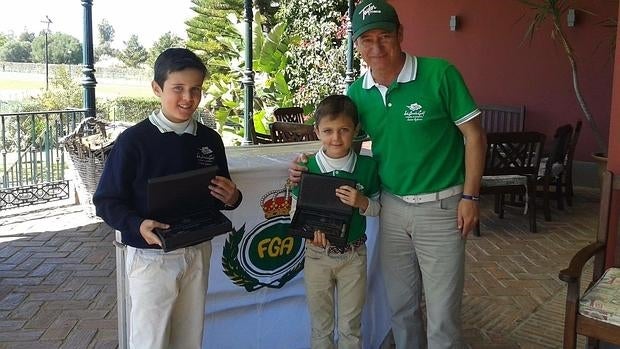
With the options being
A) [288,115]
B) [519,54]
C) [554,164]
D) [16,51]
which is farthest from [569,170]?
[16,51]

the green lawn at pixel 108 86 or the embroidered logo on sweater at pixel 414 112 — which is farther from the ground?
the green lawn at pixel 108 86

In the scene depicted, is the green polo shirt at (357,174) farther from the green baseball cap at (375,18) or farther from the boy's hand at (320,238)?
the green baseball cap at (375,18)

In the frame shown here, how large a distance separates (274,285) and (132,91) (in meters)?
25.0

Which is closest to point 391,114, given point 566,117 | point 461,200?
point 461,200

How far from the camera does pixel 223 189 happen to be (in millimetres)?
2084

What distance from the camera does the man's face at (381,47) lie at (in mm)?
2215

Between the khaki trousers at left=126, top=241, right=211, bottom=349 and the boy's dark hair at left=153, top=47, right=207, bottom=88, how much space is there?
594 millimetres

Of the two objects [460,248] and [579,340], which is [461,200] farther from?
[579,340]

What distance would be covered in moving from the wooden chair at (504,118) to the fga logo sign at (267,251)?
655 cm

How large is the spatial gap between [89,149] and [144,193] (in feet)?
11.7

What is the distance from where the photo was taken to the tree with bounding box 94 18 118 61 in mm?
32875

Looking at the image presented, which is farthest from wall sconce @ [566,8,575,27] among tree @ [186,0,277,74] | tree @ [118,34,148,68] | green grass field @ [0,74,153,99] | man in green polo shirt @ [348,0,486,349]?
tree @ [118,34,148,68]

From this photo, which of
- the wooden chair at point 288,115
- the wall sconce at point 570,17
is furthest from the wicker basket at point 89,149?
the wall sconce at point 570,17

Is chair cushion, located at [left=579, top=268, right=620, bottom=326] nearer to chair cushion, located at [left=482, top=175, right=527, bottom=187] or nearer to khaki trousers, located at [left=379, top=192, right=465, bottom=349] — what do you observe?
khaki trousers, located at [left=379, top=192, right=465, bottom=349]
